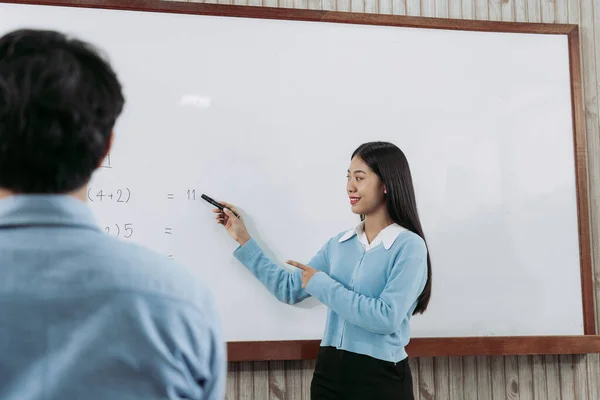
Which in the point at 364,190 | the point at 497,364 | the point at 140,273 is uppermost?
the point at 364,190

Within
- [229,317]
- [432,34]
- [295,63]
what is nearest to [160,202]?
[229,317]

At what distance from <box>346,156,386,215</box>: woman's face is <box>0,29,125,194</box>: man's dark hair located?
48.9 inches

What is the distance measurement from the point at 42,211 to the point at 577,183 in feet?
6.49

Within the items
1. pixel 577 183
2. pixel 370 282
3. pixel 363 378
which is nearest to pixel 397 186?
pixel 370 282

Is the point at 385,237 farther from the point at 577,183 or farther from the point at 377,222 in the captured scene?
the point at 577,183

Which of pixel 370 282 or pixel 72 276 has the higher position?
pixel 72 276

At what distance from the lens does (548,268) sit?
216 cm

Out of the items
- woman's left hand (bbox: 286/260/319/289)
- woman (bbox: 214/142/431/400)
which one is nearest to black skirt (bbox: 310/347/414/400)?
woman (bbox: 214/142/431/400)

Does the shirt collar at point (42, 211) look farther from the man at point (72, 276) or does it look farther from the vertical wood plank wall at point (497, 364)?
the vertical wood plank wall at point (497, 364)

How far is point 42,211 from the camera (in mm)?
614

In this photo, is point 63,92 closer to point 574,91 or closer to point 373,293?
point 373,293

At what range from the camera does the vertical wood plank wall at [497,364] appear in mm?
2004

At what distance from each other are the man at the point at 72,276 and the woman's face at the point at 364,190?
1.22 metres

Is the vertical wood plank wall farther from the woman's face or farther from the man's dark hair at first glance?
the man's dark hair
